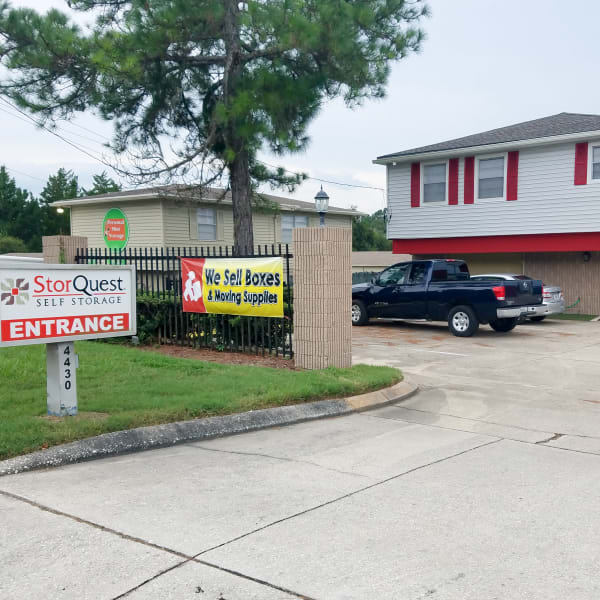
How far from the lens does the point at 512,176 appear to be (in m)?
21.9

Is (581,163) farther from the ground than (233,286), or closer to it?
farther from the ground

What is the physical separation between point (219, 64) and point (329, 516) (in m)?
15.3

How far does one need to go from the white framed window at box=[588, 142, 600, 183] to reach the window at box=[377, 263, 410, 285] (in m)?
6.75

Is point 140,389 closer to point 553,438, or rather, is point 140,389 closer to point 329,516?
point 329,516

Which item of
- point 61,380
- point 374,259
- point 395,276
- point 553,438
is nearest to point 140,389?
point 61,380

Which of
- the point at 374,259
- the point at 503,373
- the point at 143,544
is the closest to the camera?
the point at 143,544

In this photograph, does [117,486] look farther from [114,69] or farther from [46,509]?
[114,69]

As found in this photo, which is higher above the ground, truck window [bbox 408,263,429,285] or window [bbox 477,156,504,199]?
window [bbox 477,156,504,199]

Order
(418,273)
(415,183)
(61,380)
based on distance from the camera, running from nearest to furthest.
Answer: (61,380) < (418,273) < (415,183)

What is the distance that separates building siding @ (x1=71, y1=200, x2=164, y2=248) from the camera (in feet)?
90.5

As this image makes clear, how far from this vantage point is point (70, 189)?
62125mm

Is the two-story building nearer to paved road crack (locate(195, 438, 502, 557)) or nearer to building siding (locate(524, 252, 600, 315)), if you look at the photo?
building siding (locate(524, 252, 600, 315))

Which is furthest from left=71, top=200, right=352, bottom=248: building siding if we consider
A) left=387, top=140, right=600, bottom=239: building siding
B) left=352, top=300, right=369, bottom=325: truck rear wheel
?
left=352, top=300, right=369, bottom=325: truck rear wheel

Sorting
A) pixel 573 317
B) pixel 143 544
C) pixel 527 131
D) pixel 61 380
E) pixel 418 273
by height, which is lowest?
pixel 143 544
